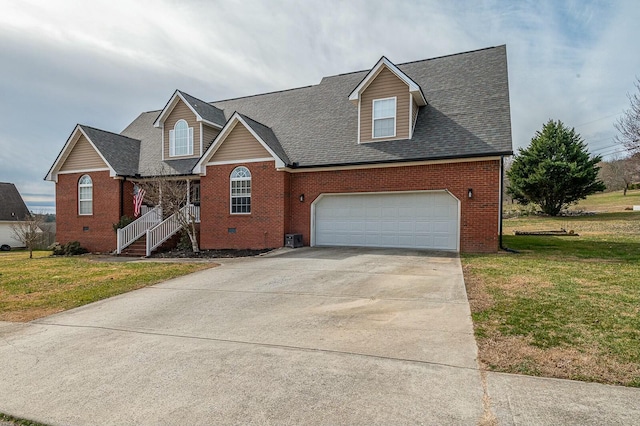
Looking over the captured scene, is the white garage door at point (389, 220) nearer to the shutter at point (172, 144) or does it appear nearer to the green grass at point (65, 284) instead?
the green grass at point (65, 284)

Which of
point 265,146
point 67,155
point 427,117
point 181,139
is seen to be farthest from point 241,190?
point 67,155

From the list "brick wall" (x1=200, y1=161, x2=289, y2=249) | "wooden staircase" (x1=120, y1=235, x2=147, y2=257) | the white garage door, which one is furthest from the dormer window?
"wooden staircase" (x1=120, y1=235, x2=147, y2=257)

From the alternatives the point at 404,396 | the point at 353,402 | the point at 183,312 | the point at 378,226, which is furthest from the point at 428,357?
the point at 378,226

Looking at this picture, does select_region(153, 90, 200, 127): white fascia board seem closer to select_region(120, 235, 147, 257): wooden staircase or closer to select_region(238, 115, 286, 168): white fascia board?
select_region(238, 115, 286, 168): white fascia board

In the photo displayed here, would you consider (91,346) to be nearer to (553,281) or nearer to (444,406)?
(444,406)

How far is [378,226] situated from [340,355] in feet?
35.3

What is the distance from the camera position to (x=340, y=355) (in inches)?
176

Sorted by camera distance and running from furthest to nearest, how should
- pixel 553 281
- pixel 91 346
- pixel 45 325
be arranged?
pixel 553 281
pixel 45 325
pixel 91 346

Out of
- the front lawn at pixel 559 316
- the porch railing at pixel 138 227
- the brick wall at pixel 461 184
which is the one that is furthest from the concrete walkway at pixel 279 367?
the porch railing at pixel 138 227

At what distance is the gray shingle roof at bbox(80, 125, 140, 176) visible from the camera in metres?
19.2

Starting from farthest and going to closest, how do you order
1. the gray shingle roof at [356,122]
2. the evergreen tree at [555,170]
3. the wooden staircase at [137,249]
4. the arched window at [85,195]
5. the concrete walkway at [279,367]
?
the evergreen tree at [555,170]
the arched window at [85,195]
the wooden staircase at [137,249]
the gray shingle roof at [356,122]
the concrete walkway at [279,367]

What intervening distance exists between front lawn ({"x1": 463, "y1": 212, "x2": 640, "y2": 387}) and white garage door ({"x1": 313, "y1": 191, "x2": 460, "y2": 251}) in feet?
10.4

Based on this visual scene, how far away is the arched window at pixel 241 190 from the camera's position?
16.3m

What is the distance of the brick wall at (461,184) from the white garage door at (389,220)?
1.26 feet
